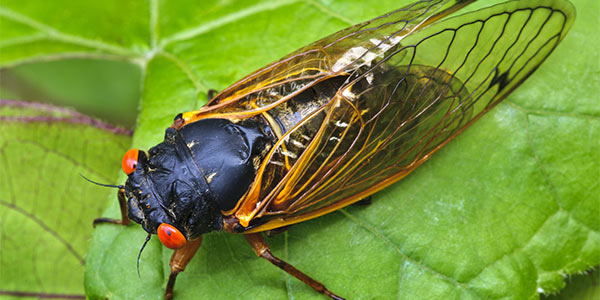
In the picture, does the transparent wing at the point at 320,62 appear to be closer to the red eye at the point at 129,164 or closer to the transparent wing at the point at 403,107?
the transparent wing at the point at 403,107

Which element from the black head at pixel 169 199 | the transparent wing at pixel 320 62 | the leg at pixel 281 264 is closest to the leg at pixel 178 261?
the black head at pixel 169 199

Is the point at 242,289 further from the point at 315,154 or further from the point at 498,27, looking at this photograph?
the point at 498,27

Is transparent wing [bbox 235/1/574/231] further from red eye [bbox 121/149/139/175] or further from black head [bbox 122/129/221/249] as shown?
red eye [bbox 121/149/139/175]

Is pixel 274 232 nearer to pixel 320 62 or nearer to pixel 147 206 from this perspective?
pixel 147 206

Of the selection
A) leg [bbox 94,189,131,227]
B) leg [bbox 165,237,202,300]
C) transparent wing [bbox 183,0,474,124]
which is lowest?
leg [bbox 165,237,202,300]

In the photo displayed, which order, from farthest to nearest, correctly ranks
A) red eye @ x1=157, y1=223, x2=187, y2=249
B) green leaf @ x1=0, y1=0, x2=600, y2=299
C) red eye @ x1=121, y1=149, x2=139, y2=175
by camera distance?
green leaf @ x1=0, y1=0, x2=600, y2=299, red eye @ x1=121, y1=149, x2=139, y2=175, red eye @ x1=157, y1=223, x2=187, y2=249

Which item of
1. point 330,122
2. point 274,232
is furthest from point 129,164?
point 330,122


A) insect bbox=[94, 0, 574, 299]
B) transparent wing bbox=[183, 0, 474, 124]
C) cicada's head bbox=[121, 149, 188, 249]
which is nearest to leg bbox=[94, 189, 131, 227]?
insect bbox=[94, 0, 574, 299]
